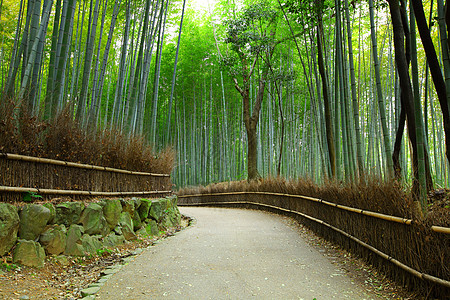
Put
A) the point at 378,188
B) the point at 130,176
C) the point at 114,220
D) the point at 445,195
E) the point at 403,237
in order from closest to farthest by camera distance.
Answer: the point at 403,237 < the point at 378,188 < the point at 445,195 < the point at 114,220 < the point at 130,176

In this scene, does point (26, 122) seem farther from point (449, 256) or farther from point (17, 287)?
point (449, 256)

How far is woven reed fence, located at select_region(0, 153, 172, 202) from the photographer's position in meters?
2.72

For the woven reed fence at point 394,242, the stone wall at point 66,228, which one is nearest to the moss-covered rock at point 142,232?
the stone wall at point 66,228

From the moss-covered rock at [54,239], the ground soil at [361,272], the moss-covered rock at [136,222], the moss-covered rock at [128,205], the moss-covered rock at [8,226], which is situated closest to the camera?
the ground soil at [361,272]

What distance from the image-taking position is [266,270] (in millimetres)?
2902

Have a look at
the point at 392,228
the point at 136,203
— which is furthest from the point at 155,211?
the point at 392,228

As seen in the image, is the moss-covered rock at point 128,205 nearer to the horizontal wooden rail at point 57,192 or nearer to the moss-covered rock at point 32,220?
the horizontal wooden rail at point 57,192

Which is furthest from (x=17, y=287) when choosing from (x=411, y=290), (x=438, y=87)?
(x=438, y=87)

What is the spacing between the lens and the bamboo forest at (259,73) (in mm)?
3264

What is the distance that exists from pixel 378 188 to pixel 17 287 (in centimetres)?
275

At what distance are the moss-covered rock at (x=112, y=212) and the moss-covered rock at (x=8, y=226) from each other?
3.96 feet

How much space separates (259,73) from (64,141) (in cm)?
759

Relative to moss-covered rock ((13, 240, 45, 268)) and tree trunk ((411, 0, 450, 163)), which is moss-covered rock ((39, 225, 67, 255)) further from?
tree trunk ((411, 0, 450, 163))

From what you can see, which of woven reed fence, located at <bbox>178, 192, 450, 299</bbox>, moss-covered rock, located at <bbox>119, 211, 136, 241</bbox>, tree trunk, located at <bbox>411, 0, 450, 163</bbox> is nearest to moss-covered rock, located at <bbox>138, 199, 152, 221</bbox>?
moss-covered rock, located at <bbox>119, 211, 136, 241</bbox>
